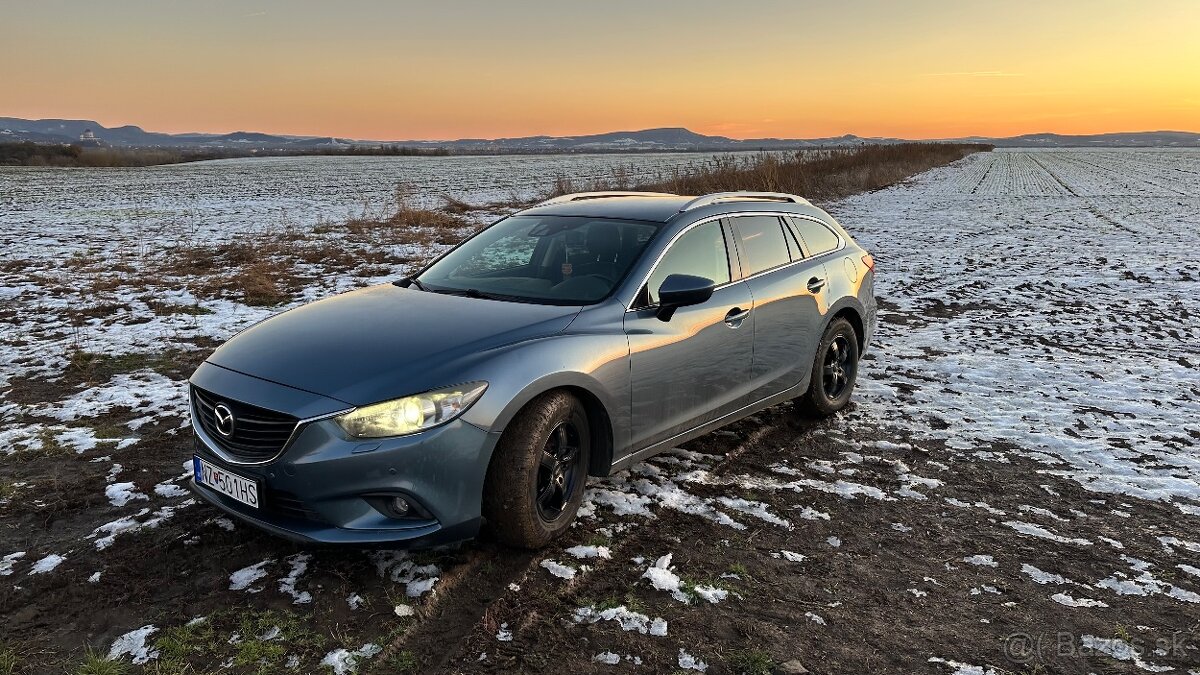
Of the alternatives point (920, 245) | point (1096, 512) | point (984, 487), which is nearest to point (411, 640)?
point (984, 487)

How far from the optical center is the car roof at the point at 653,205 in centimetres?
464

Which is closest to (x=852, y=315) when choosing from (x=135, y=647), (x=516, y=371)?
(x=516, y=371)

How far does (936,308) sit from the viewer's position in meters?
9.26

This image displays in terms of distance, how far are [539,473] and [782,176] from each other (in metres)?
23.2

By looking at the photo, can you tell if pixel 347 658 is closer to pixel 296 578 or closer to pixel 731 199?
pixel 296 578

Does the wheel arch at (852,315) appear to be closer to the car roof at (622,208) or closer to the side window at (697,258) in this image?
the side window at (697,258)

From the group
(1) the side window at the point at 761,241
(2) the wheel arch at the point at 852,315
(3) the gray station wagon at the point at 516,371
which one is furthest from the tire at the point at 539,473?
(2) the wheel arch at the point at 852,315

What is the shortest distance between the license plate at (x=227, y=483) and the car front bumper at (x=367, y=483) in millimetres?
38

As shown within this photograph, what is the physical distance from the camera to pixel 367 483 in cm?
306

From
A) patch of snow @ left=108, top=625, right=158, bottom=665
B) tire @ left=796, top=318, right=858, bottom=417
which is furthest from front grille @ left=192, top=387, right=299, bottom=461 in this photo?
tire @ left=796, top=318, right=858, bottom=417

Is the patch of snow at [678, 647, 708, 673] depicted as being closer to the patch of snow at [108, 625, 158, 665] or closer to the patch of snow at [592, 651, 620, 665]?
the patch of snow at [592, 651, 620, 665]

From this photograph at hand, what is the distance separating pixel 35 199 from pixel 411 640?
28990 mm

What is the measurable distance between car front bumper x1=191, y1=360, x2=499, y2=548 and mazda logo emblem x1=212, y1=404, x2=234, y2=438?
20cm

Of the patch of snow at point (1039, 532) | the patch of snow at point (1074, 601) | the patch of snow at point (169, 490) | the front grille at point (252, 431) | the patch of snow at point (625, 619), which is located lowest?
the patch of snow at point (1074, 601)
